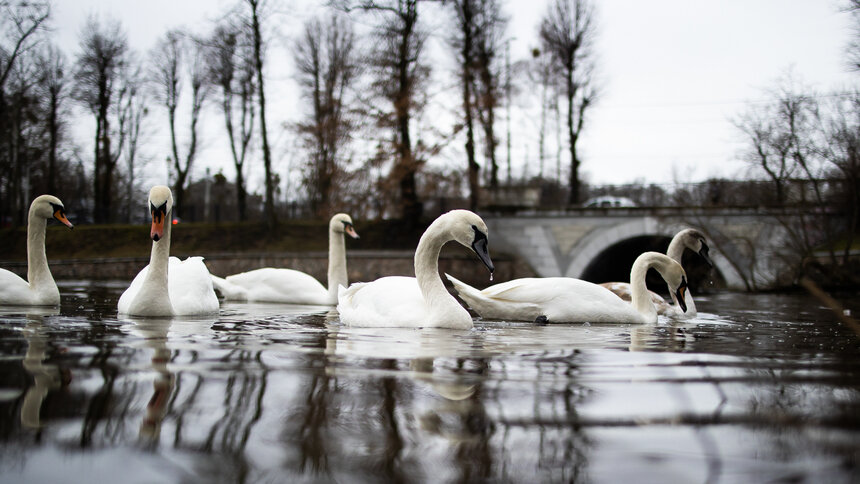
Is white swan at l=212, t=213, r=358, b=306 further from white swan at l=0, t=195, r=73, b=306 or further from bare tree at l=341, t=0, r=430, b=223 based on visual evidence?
bare tree at l=341, t=0, r=430, b=223

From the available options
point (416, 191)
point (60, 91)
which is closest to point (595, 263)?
point (416, 191)

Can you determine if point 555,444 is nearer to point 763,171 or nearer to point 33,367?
point 33,367

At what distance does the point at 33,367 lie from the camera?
12.6 ft

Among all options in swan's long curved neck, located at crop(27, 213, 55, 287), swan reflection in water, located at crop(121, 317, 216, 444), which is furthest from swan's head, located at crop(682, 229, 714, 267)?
swan's long curved neck, located at crop(27, 213, 55, 287)

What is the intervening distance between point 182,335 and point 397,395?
2819mm

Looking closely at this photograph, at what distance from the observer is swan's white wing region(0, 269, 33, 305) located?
8.11 metres

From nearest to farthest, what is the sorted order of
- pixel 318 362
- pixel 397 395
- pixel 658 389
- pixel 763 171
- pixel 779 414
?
pixel 779 414, pixel 397 395, pixel 658 389, pixel 318 362, pixel 763 171

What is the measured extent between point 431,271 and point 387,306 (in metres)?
0.60

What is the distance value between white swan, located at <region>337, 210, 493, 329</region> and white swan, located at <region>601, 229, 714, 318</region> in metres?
3.47

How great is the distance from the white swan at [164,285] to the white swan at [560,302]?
99.4 inches

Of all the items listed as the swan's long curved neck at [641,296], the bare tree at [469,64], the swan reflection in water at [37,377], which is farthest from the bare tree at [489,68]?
the swan reflection in water at [37,377]

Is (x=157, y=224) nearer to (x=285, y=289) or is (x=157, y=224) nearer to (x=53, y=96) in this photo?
(x=285, y=289)

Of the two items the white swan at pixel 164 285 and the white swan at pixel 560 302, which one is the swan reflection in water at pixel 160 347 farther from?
the white swan at pixel 560 302

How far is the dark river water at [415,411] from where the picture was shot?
2.30 m
